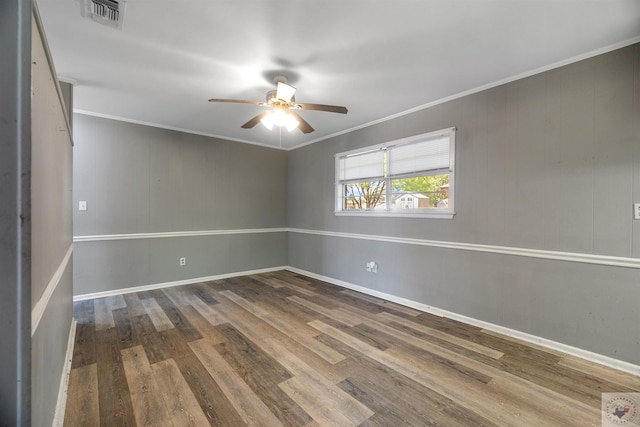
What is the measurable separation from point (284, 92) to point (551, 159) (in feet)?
7.95

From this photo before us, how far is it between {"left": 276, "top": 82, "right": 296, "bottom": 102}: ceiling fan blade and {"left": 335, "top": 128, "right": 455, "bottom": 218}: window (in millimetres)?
1721

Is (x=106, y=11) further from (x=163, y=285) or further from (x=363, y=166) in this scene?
(x=163, y=285)

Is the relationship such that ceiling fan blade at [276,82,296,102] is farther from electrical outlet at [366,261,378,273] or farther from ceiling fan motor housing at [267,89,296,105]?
electrical outlet at [366,261,378,273]

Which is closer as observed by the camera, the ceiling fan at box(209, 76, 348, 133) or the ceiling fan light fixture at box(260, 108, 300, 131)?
the ceiling fan at box(209, 76, 348, 133)

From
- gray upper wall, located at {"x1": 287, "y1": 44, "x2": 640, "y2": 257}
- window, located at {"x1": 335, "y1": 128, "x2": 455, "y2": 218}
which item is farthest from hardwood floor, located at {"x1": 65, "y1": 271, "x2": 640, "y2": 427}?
window, located at {"x1": 335, "y1": 128, "x2": 455, "y2": 218}

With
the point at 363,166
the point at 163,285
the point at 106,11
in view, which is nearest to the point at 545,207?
the point at 363,166

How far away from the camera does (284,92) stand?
2.39 m

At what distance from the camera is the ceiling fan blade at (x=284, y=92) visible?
233 cm

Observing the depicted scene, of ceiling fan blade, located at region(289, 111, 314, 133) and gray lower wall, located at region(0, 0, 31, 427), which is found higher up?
ceiling fan blade, located at region(289, 111, 314, 133)

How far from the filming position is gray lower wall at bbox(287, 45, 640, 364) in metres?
2.12

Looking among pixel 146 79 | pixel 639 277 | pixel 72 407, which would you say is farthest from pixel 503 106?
pixel 72 407

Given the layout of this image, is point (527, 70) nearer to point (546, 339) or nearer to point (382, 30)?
point (382, 30)

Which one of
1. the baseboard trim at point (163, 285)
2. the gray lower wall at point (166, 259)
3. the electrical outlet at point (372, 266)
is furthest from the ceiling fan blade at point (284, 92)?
the baseboard trim at point (163, 285)

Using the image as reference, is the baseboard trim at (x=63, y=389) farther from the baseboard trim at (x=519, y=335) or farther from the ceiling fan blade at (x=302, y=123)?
the baseboard trim at (x=519, y=335)
